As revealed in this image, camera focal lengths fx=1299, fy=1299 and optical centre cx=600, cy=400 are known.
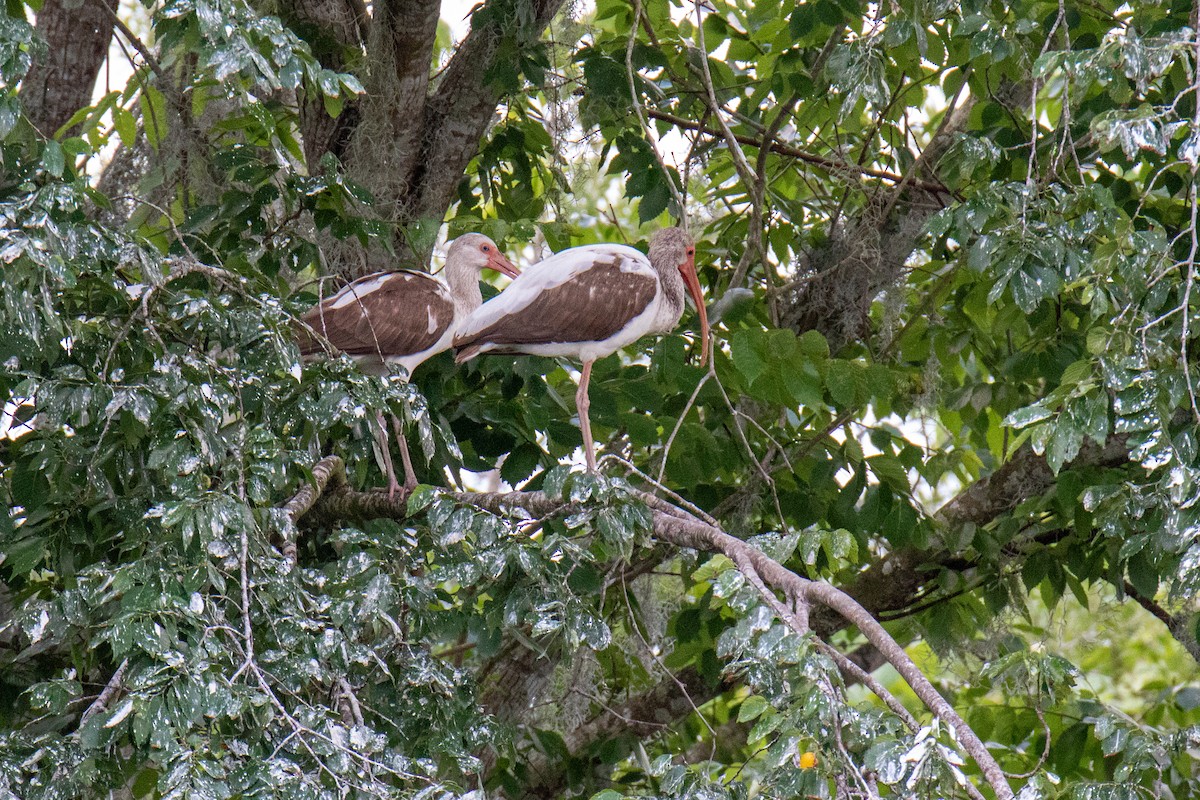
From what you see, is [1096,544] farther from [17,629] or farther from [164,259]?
[17,629]

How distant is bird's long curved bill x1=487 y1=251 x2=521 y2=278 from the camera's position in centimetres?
507

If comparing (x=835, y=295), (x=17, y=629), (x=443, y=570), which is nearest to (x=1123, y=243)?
(x=443, y=570)

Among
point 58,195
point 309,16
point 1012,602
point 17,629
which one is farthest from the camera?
point 1012,602

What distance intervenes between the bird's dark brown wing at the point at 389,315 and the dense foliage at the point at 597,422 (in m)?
0.13

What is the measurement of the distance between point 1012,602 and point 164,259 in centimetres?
343

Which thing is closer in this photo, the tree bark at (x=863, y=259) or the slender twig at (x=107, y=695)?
the slender twig at (x=107, y=695)

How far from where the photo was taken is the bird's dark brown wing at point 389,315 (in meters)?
4.36

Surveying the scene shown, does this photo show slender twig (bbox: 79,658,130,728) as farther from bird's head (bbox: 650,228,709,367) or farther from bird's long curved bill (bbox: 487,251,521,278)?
bird's long curved bill (bbox: 487,251,521,278)

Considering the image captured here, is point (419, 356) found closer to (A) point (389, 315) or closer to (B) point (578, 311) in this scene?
(A) point (389, 315)

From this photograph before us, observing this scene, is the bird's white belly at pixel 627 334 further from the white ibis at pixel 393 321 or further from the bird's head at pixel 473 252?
the bird's head at pixel 473 252

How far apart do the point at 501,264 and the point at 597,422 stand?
0.94 metres

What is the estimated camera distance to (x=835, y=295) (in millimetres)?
5059

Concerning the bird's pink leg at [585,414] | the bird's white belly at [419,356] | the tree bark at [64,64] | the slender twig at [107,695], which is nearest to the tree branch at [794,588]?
the bird's pink leg at [585,414]

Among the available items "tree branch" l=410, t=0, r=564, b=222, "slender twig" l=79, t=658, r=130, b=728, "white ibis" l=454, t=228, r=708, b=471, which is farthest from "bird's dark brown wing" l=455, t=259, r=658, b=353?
"slender twig" l=79, t=658, r=130, b=728
